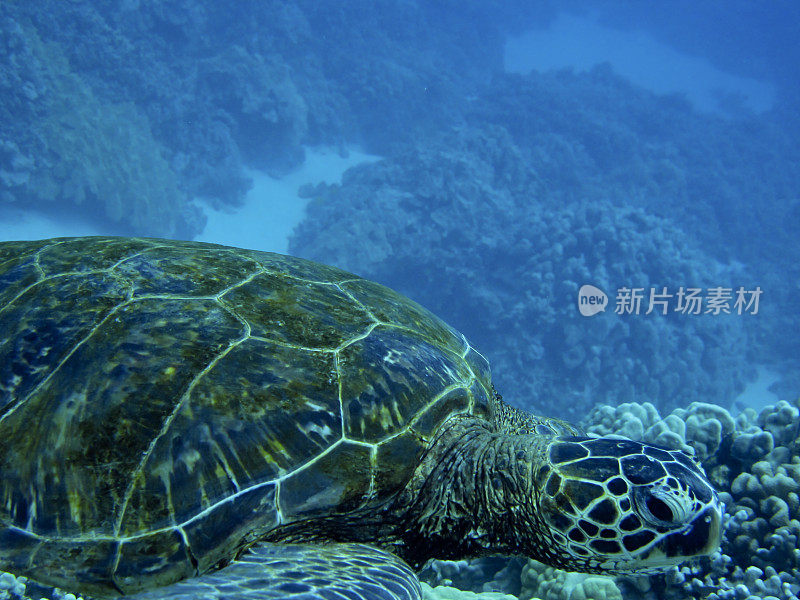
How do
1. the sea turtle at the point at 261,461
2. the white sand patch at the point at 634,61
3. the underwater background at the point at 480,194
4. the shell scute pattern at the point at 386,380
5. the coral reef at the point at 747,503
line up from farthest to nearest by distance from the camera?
1. the white sand patch at the point at 634,61
2. the underwater background at the point at 480,194
3. the coral reef at the point at 747,503
4. the shell scute pattern at the point at 386,380
5. the sea turtle at the point at 261,461

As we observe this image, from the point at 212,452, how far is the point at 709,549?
1651 millimetres

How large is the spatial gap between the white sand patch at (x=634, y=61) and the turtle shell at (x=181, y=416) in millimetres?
32880

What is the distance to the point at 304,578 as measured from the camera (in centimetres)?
128

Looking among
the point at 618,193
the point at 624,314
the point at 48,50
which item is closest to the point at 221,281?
the point at 624,314

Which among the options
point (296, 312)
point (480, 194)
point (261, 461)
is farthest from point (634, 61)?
point (261, 461)

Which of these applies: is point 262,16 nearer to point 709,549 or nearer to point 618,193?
point 618,193

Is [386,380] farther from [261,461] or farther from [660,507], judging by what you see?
[660,507]

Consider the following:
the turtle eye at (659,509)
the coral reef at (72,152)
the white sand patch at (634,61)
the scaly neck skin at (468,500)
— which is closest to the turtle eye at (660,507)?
the turtle eye at (659,509)

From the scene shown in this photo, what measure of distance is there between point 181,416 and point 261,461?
12.2 inches

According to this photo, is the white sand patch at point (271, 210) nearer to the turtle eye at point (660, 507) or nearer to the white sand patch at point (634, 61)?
the turtle eye at point (660, 507)

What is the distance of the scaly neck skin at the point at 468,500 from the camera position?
1709 mm

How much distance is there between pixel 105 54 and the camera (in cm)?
1358

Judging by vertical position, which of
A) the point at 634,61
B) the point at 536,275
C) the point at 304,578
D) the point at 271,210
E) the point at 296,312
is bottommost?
the point at 304,578

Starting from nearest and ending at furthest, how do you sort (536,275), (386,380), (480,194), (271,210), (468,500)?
1. (386,380)
2. (468,500)
3. (536,275)
4. (480,194)
5. (271,210)
